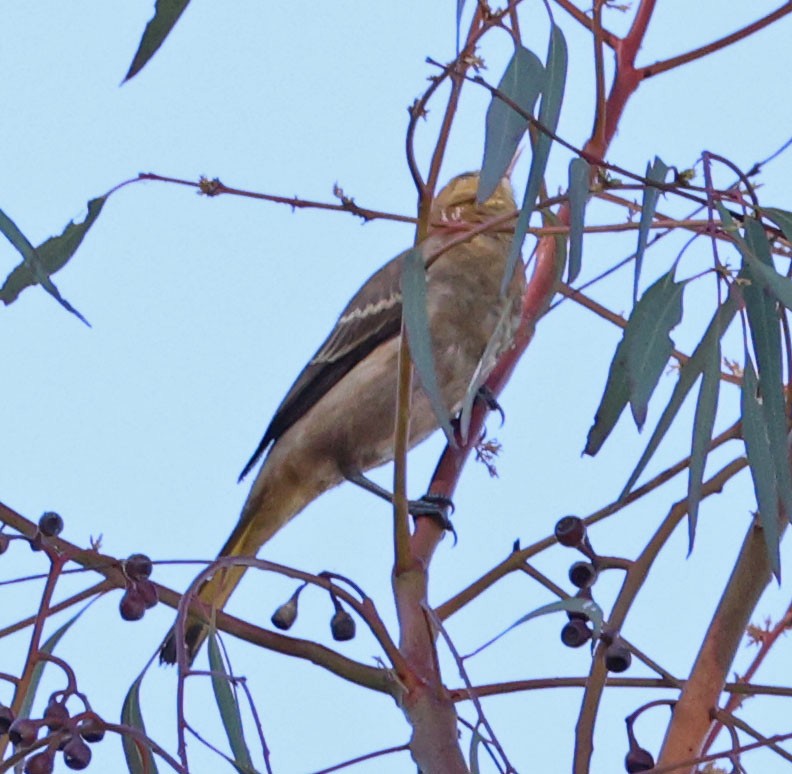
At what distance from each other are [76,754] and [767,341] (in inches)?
30.5

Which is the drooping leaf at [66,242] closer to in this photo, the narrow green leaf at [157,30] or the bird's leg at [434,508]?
the narrow green leaf at [157,30]

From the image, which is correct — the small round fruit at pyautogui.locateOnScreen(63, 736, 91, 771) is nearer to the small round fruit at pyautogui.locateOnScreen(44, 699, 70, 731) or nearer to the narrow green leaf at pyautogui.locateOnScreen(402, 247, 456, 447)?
the small round fruit at pyautogui.locateOnScreen(44, 699, 70, 731)

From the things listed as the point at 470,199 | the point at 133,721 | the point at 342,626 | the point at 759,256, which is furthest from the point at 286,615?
the point at 470,199

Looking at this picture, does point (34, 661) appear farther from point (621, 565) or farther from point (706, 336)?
point (706, 336)

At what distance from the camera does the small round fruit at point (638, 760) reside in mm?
1449

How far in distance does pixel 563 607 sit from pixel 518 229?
1.22ft

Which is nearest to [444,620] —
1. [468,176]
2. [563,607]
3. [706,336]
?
[563,607]

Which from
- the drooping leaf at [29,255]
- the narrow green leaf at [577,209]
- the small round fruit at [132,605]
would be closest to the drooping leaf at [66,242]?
the drooping leaf at [29,255]

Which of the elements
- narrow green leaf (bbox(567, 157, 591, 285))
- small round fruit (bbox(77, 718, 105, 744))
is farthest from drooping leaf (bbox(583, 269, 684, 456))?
small round fruit (bbox(77, 718, 105, 744))

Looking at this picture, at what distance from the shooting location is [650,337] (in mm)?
1512

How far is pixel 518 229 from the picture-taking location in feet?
4.69

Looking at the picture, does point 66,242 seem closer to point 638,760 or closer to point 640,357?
point 640,357

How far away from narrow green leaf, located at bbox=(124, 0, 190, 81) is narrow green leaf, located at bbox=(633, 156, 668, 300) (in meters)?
0.48

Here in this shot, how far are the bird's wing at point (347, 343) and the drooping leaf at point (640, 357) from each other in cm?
174
